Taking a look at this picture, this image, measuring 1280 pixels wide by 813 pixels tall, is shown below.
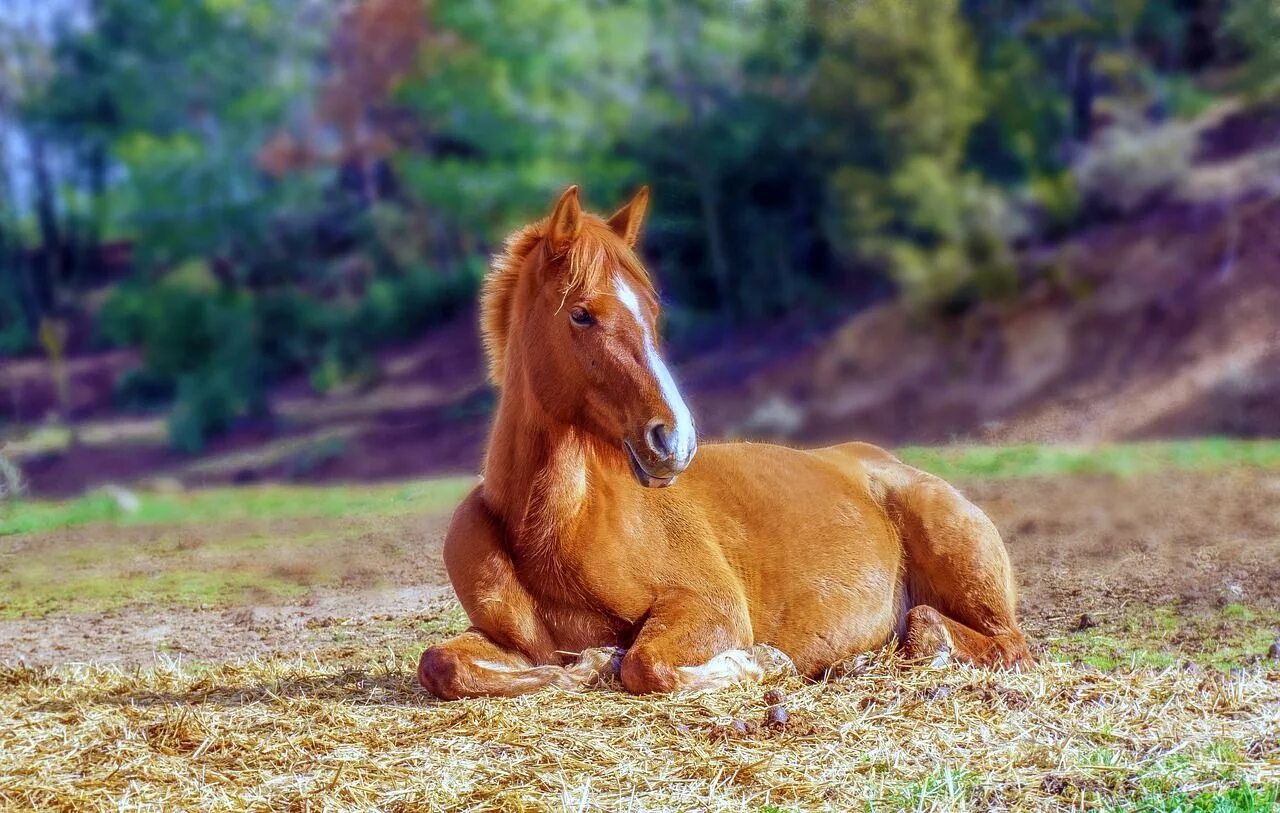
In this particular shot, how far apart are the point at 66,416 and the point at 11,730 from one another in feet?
35.1

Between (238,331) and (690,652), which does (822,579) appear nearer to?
(690,652)

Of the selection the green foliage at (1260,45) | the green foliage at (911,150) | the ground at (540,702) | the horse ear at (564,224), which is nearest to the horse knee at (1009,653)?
the ground at (540,702)

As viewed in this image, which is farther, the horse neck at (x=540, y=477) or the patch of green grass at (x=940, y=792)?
the horse neck at (x=540, y=477)

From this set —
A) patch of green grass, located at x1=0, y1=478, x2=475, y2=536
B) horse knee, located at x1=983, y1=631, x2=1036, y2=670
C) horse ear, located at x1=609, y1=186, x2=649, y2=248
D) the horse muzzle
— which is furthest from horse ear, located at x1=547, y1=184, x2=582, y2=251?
patch of green grass, located at x1=0, y1=478, x2=475, y2=536

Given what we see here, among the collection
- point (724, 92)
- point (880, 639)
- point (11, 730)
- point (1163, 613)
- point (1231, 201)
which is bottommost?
point (1163, 613)

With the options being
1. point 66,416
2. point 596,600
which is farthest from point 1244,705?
point 66,416

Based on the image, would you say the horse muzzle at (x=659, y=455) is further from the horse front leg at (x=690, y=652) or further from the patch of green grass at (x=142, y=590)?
the patch of green grass at (x=142, y=590)

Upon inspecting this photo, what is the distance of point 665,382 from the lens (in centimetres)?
412

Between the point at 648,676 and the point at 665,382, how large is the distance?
3.43ft

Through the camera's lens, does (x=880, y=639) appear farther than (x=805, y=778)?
Yes

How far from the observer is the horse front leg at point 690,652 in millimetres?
4184

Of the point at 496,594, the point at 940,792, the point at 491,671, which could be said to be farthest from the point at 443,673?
the point at 940,792

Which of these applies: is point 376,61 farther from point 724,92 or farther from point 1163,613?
point 1163,613

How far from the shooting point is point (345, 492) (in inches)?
441
